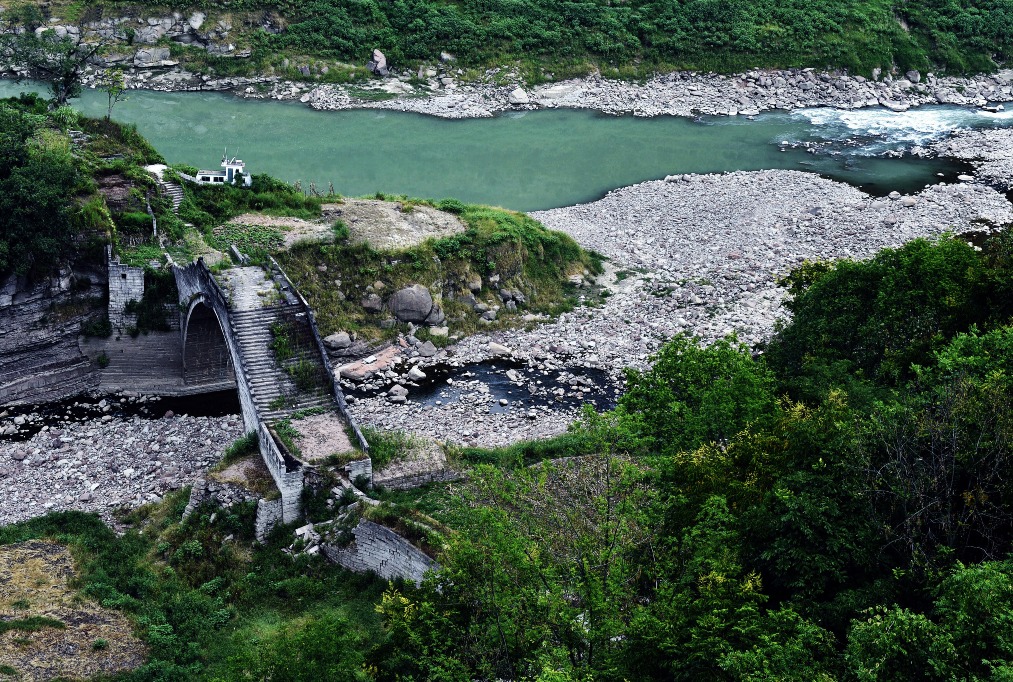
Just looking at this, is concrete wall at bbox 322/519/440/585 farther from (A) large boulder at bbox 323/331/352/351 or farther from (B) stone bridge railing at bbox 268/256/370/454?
(A) large boulder at bbox 323/331/352/351

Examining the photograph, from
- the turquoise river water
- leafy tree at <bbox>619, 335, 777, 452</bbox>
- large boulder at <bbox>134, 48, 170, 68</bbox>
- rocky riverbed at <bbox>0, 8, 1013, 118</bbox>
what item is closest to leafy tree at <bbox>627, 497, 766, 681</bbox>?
leafy tree at <bbox>619, 335, 777, 452</bbox>

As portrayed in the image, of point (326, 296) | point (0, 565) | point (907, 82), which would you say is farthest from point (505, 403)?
point (907, 82)

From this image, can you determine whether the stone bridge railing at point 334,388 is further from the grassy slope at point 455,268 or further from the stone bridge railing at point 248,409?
the grassy slope at point 455,268

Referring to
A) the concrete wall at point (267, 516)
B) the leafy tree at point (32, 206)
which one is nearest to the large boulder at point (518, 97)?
the leafy tree at point (32, 206)

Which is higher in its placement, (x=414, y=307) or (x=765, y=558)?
(x=765, y=558)

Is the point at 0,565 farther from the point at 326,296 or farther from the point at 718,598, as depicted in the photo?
the point at 718,598

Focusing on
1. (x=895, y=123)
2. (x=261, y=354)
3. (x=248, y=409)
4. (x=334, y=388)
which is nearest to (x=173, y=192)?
(x=261, y=354)

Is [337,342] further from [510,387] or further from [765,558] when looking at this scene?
[765,558]
